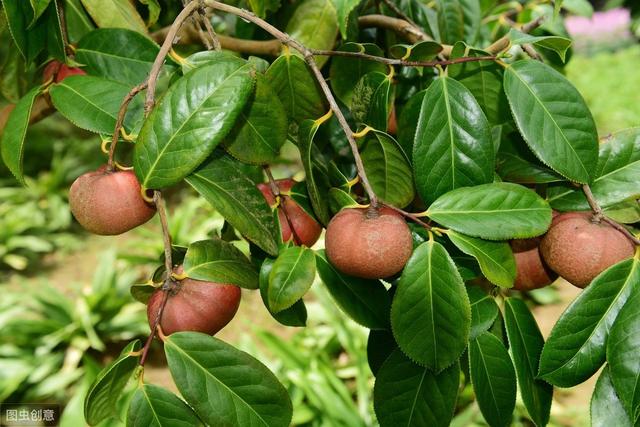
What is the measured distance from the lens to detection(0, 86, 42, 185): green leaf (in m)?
0.62

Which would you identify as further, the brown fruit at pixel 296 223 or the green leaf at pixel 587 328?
the brown fruit at pixel 296 223

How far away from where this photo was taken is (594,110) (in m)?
4.29

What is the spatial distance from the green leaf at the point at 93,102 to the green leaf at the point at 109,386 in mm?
→ 224

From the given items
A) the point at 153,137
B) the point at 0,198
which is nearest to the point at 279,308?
the point at 153,137

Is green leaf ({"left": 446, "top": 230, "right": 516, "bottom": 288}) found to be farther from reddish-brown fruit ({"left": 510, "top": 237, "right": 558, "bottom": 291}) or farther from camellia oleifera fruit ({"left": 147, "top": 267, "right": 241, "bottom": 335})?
camellia oleifera fruit ({"left": 147, "top": 267, "right": 241, "bottom": 335})

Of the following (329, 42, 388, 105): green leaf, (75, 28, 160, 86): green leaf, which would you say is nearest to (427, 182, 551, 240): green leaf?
(329, 42, 388, 105): green leaf

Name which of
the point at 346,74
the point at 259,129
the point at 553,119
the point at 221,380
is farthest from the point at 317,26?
the point at 221,380

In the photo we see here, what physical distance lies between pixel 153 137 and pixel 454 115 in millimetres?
289

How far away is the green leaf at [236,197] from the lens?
20.9 inches

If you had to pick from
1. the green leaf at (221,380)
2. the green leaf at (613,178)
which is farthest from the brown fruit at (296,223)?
the green leaf at (613,178)

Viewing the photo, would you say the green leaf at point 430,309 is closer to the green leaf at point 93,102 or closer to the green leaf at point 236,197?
the green leaf at point 236,197

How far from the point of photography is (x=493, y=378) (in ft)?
1.94

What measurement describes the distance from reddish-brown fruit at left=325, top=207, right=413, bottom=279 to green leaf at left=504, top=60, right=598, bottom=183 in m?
0.16

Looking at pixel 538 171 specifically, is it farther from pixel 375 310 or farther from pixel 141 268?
pixel 141 268
